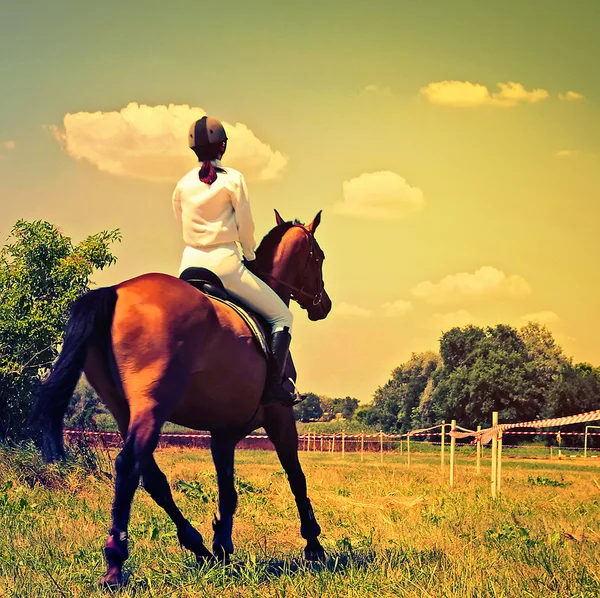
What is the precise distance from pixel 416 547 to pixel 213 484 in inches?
335

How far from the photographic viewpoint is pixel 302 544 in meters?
8.89

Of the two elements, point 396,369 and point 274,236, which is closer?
point 274,236

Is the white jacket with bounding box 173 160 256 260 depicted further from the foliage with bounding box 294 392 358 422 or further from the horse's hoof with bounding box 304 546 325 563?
the foliage with bounding box 294 392 358 422

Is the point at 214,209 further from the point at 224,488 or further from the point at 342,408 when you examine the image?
the point at 342,408

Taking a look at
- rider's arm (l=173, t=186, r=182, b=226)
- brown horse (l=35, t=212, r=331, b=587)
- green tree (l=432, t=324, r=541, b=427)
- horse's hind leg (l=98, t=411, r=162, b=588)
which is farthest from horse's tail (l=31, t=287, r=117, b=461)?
green tree (l=432, t=324, r=541, b=427)

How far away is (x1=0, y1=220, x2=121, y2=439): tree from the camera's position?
16125 mm

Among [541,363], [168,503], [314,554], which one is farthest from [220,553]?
[541,363]

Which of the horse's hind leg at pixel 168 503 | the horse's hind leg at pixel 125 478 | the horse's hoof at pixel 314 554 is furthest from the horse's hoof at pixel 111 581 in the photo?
the horse's hoof at pixel 314 554

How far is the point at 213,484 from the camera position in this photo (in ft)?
52.7

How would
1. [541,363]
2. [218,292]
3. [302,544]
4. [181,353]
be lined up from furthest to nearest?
1. [541,363]
2. [302,544]
3. [218,292]
4. [181,353]

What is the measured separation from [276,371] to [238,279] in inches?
31.2

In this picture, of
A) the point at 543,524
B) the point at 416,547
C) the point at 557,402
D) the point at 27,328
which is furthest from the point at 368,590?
the point at 557,402

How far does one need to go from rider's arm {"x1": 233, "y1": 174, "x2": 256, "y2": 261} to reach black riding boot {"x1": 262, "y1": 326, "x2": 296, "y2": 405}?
0.79 m

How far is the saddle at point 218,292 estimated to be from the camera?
6.73 m
